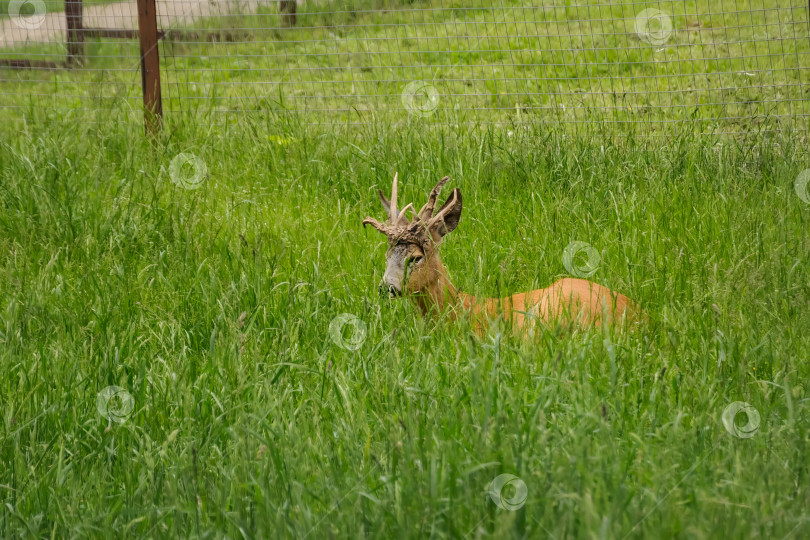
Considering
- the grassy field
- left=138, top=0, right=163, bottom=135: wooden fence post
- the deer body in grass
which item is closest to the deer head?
the deer body in grass

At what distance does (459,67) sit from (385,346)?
6.45m

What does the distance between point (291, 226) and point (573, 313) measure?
2085mm

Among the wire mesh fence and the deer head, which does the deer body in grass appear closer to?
the deer head

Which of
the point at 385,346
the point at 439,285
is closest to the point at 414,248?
the point at 439,285

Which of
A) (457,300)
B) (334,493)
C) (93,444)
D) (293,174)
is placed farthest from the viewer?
(293,174)

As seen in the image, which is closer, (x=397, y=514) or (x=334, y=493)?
(x=397, y=514)

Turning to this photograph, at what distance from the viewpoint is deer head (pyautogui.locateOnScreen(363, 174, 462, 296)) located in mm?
3729

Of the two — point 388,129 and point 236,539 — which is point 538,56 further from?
point 236,539

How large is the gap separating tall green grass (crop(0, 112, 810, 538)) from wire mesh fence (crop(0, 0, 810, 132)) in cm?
86

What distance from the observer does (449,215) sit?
4008 mm

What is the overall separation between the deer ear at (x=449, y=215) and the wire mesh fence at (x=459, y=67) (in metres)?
2.38

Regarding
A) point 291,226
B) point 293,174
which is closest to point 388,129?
point 293,174

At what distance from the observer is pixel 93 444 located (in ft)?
9.48

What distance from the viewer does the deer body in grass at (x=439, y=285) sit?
3629 millimetres
